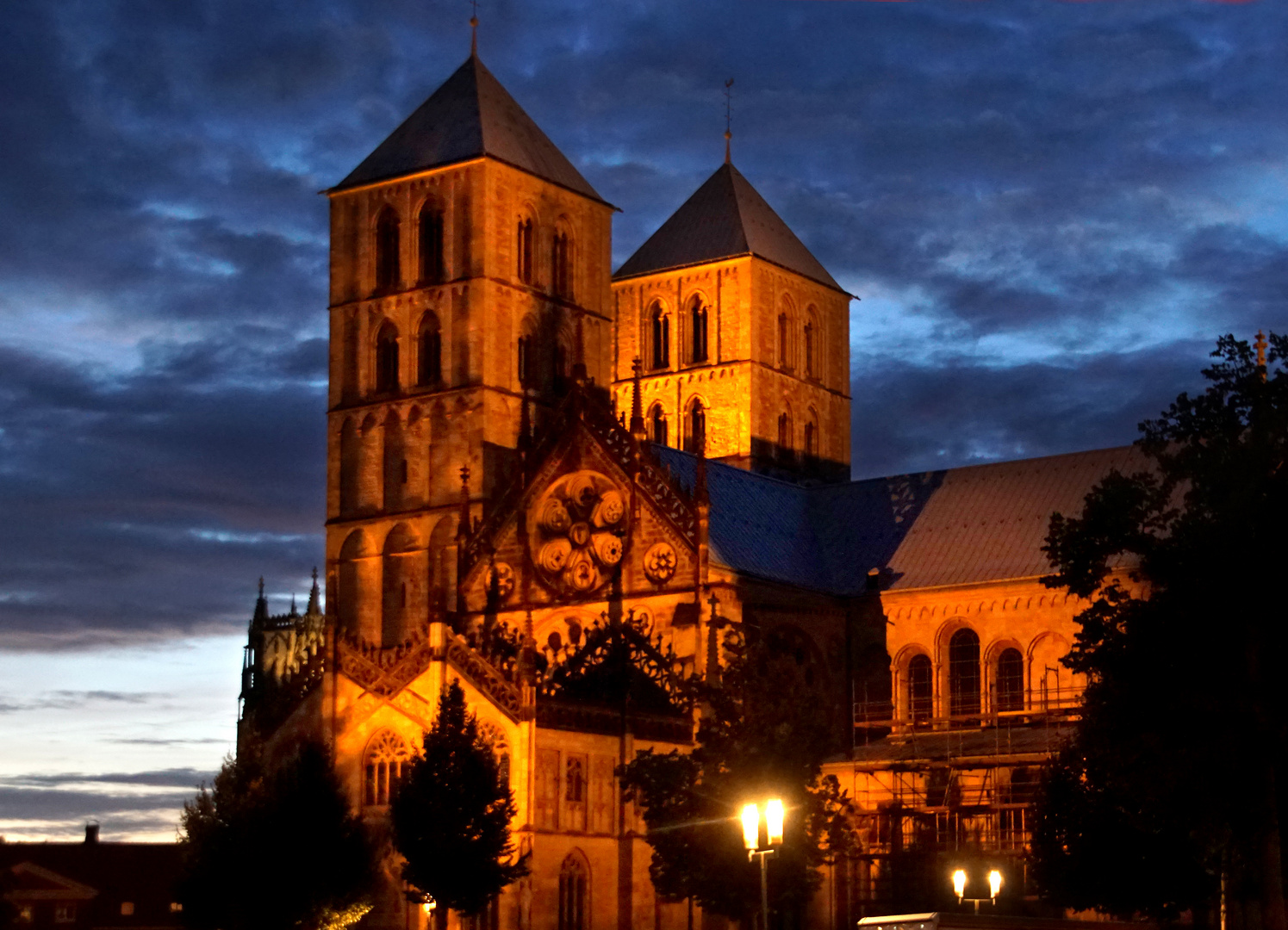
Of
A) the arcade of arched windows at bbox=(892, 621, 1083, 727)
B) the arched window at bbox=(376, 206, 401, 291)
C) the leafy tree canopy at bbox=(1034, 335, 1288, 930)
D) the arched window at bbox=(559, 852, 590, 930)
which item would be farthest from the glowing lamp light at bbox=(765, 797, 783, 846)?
the arched window at bbox=(376, 206, 401, 291)

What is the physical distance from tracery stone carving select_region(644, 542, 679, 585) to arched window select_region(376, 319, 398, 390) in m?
18.9

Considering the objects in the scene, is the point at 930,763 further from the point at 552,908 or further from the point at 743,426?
the point at 743,426

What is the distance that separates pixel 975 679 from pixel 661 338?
98.3 ft

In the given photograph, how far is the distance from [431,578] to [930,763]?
23513 mm

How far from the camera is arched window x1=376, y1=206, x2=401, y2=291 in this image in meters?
96.6

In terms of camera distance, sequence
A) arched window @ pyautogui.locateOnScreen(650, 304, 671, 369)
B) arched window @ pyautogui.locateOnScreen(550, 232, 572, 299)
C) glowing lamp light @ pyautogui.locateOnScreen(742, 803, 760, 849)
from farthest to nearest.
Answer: arched window @ pyautogui.locateOnScreen(650, 304, 671, 369), arched window @ pyautogui.locateOnScreen(550, 232, 572, 299), glowing lamp light @ pyautogui.locateOnScreen(742, 803, 760, 849)

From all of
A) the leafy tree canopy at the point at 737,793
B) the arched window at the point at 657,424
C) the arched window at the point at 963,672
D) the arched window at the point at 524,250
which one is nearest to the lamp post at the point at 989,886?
the leafy tree canopy at the point at 737,793

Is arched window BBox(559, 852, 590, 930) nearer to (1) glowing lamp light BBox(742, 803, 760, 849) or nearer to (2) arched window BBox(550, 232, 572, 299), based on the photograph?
(1) glowing lamp light BBox(742, 803, 760, 849)

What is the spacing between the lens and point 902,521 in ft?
288

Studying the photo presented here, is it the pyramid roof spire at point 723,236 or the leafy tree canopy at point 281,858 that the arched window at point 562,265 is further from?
the leafy tree canopy at point 281,858

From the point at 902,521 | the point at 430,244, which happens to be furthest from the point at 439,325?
the point at 902,521

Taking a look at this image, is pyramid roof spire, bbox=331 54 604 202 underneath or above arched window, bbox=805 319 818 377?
above

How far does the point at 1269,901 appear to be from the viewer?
53.5m

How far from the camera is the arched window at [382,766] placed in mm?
71812
